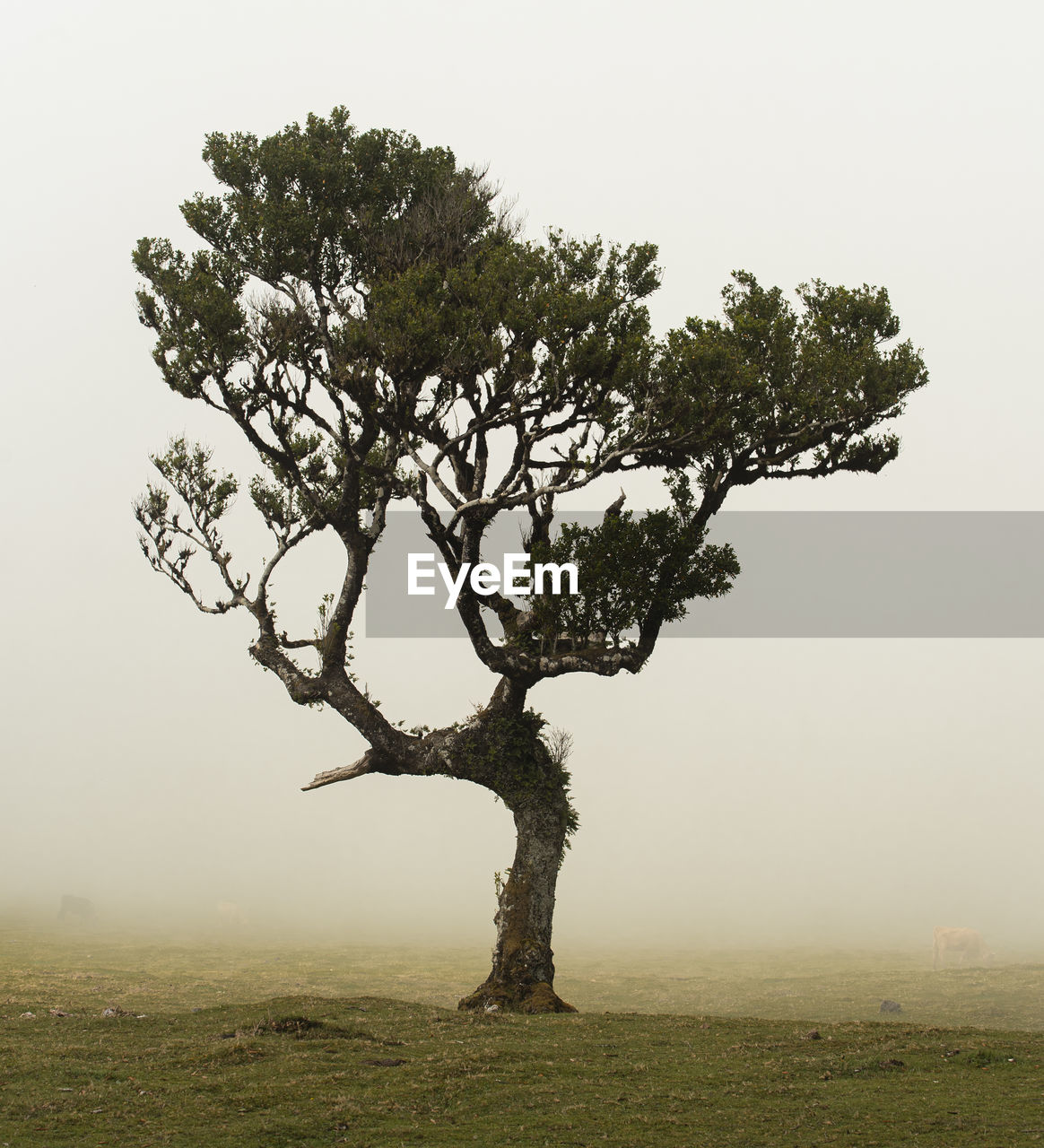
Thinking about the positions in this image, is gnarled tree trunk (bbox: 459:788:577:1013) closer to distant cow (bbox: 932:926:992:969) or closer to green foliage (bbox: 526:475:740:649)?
green foliage (bbox: 526:475:740:649)

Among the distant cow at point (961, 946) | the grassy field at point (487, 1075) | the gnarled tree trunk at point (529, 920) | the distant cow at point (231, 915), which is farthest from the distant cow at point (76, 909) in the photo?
the distant cow at point (961, 946)

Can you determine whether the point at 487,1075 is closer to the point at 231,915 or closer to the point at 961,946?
the point at 961,946

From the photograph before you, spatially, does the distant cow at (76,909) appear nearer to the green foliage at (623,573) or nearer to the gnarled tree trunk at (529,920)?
the gnarled tree trunk at (529,920)

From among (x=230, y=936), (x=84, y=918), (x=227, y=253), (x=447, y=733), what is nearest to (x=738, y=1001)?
(x=447, y=733)

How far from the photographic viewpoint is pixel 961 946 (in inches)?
1764

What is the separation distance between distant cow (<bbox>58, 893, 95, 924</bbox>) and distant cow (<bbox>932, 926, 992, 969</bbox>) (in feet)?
139

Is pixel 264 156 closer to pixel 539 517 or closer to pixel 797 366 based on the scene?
pixel 539 517

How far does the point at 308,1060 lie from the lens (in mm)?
16938

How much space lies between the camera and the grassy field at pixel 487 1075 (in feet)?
43.1

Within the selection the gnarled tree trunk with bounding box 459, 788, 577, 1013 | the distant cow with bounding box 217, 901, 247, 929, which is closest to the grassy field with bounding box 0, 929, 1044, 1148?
the gnarled tree trunk with bounding box 459, 788, 577, 1013

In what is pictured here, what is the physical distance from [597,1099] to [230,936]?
43454 millimetres

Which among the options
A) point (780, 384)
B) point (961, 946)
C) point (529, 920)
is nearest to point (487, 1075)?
point (529, 920)

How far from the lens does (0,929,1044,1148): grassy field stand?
13148 mm

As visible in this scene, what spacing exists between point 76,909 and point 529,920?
137ft
